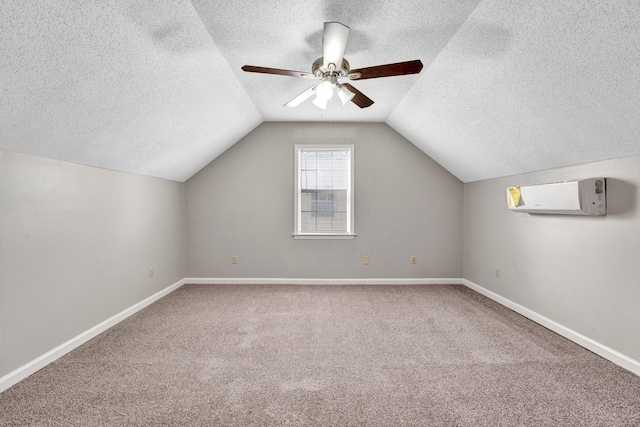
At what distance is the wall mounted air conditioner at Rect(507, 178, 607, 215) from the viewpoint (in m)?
2.37

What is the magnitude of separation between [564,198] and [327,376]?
2283 millimetres

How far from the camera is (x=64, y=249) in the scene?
2434 mm

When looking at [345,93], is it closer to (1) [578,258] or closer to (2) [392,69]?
(2) [392,69]

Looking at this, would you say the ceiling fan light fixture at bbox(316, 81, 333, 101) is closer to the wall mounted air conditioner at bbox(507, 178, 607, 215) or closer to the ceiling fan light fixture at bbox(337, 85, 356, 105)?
the ceiling fan light fixture at bbox(337, 85, 356, 105)

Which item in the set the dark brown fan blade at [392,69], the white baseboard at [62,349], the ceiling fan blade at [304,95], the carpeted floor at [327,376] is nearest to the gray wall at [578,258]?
the carpeted floor at [327,376]

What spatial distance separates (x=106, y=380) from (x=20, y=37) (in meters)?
1.93

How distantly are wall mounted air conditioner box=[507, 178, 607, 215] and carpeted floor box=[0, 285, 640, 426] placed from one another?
1.07m

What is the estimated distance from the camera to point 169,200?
4.13 m

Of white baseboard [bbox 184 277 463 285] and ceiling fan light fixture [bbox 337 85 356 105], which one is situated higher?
ceiling fan light fixture [bbox 337 85 356 105]

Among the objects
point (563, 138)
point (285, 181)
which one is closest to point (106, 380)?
point (285, 181)

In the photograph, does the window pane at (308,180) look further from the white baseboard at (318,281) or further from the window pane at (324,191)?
the white baseboard at (318,281)

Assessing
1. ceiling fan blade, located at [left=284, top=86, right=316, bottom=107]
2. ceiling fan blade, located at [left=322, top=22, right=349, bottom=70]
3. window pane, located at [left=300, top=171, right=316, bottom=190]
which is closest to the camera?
ceiling fan blade, located at [left=322, top=22, right=349, bottom=70]

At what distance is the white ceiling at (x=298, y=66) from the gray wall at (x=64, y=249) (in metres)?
0.21

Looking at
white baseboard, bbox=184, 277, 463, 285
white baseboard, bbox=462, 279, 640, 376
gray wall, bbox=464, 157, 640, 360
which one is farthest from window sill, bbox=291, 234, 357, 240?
white baseboard, bbox=462, 279, 640, 376
